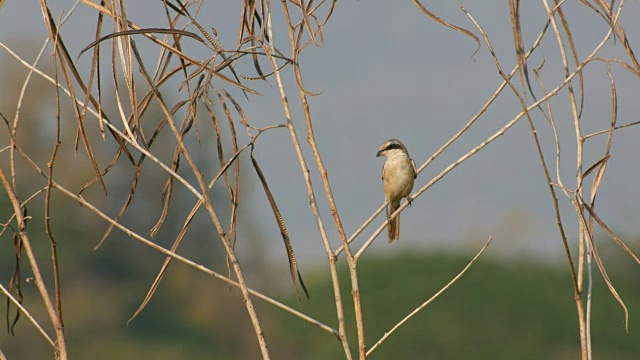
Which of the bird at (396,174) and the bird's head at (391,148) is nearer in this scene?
the bird at (396,174)

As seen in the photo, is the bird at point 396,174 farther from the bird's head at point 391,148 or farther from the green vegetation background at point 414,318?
the green vegetation background at point 414,318

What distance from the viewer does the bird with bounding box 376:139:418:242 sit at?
464 centimetres

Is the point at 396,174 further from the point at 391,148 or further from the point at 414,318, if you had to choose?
the point at 414,318

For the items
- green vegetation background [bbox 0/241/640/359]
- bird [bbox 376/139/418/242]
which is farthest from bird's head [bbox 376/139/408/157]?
green vegetation background [bbox 0/241/640/359]

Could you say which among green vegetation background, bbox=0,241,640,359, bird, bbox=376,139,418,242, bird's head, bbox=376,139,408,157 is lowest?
bird, bbox=376,139,418,242

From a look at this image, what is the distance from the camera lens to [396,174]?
15.3 ft

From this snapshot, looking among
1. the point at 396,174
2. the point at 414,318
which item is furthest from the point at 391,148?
the point at 414,318

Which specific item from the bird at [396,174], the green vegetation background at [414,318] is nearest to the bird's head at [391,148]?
the bird at [396,174]

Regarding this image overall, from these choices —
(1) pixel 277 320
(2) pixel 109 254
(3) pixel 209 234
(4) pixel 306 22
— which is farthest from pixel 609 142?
(2) pixel 109 254

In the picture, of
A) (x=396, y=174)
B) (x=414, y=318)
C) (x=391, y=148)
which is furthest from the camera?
(x=414, y=318)

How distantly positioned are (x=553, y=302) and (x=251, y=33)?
687 inches

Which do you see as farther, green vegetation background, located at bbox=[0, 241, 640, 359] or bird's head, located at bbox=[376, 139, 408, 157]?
green vegetation background, located at bbox=[0, 241, 640, 359]

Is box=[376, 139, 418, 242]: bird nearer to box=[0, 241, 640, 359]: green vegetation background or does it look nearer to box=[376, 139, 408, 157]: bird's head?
box=[376, 139, 408, 157]: bird's head

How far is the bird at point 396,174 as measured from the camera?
4.64 m
